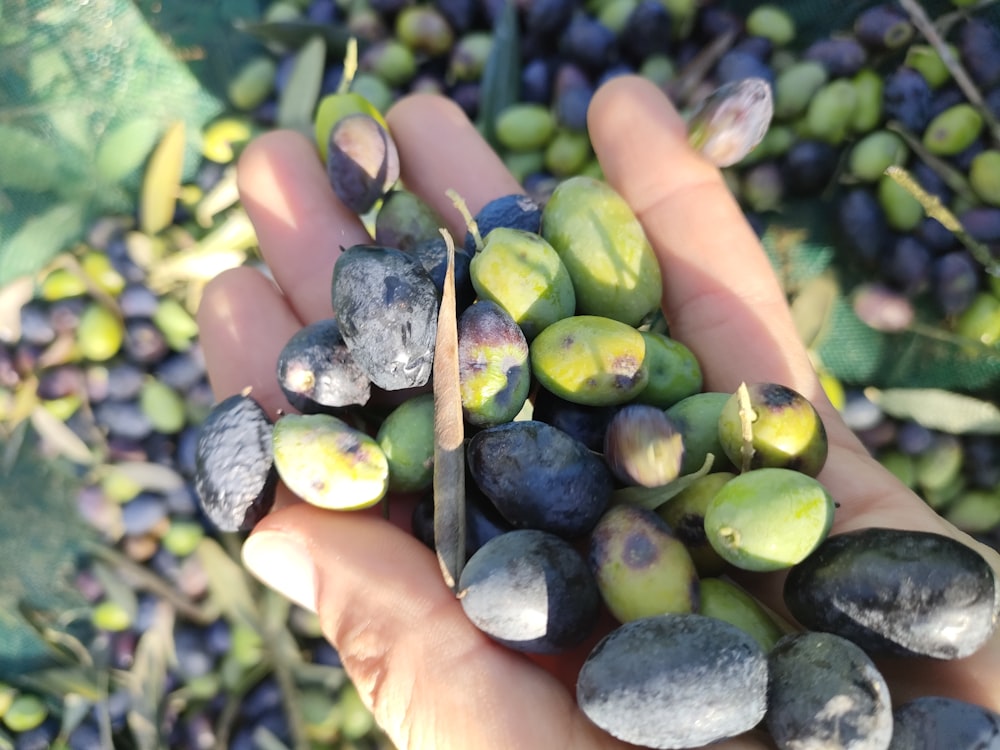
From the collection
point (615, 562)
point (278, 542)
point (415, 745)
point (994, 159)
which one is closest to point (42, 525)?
point (278, 542)

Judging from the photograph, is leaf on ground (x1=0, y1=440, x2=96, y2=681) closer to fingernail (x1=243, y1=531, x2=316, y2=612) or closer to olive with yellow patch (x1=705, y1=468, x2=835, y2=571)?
fingernail (x1=243, y1=531, x2=316, y2=612)

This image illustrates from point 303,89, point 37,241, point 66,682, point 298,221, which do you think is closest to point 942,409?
point 298,221

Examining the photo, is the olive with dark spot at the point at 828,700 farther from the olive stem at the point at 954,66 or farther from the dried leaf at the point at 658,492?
the olive stem at the point at 954,66

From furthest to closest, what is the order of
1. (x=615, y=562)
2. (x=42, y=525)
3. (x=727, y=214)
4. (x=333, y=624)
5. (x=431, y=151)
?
(x=42, y=525) → (x=431, y=151) → (x=727, y=214) → (x=333, y=624) → (x=615, y=562)

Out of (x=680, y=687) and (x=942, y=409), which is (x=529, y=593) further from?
(x=942, y=409)

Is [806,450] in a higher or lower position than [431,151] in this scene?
lower

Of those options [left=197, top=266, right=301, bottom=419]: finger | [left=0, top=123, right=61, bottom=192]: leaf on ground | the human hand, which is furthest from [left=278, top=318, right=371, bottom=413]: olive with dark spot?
[left=0, top=123, right=61, bottom=192]: leaf on ground

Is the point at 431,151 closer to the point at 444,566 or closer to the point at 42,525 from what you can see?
the point at 444,566
